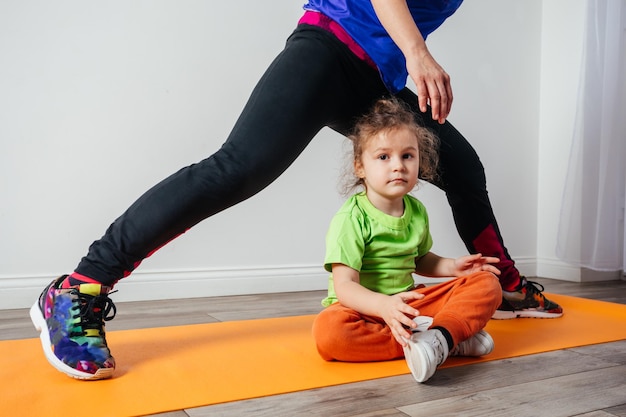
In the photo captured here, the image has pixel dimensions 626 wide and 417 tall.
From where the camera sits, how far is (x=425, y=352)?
0.96 m

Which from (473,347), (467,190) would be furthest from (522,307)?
(473,347)

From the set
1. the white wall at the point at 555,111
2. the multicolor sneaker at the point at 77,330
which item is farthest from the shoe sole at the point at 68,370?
the white wall at the point at 555,111

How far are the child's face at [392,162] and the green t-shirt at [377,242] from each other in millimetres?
55

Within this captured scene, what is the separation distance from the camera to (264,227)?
2.07m

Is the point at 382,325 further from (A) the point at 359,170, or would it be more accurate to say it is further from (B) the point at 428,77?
(B) the point at 428,77

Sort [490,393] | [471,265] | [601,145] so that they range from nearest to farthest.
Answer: [490,393]
[471,265]
[601,145]

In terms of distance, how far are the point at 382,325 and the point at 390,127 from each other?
1.28ft

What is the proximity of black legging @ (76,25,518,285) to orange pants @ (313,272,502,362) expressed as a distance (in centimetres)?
28

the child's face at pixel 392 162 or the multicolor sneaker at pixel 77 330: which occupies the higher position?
the child's face at pixel 392 162

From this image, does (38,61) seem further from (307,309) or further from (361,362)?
(361,362)

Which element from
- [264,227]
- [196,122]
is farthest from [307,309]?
[196,122]

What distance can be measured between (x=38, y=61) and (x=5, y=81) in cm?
11

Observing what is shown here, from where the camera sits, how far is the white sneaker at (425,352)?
37.5 inches

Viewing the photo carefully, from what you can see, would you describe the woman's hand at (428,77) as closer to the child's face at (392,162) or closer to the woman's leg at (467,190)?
the child's face at (392,162)
